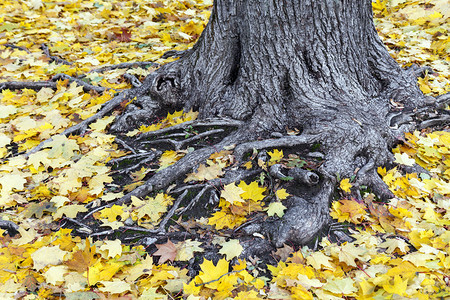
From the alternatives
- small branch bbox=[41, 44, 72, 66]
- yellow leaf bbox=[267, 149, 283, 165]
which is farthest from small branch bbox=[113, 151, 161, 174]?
small branch bbox=[41, 44, 72, 66]

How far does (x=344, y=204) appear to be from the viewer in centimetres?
284

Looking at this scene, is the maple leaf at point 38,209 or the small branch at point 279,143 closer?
the maple leaf at point 38,209

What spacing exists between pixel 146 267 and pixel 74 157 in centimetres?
163

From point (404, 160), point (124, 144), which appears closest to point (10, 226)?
point (124, 144)

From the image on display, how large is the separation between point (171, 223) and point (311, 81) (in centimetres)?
175

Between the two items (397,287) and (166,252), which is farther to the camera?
(166,252)

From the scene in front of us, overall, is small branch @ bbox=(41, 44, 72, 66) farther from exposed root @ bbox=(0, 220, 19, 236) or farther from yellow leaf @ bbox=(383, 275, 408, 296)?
yellow leaf @ bbox=(383, 275, 408, 296)

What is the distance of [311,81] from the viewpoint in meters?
3.36

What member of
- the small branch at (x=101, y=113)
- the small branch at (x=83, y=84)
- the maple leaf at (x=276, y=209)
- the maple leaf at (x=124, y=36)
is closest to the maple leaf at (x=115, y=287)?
the maple leaf at (x=276, y=209)

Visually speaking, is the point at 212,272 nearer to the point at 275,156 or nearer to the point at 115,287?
the point at 115,287

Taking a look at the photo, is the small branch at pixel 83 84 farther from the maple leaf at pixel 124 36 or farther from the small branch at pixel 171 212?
the small branch at pixel 171 212

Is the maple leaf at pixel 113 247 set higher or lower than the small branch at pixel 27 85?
lower

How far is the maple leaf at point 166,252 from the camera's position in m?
2.54

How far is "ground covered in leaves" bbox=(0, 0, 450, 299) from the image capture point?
231 cm
